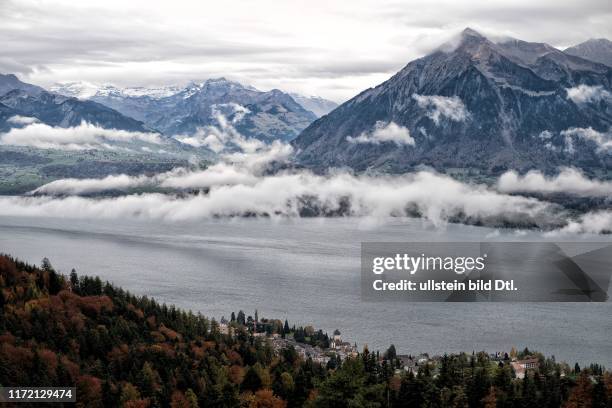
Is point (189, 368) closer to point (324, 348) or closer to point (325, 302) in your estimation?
point (324, 348)

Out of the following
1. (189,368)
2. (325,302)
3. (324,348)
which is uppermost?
(189,368)

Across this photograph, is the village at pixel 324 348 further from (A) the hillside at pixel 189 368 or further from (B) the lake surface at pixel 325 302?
(B) the lake surface at pixel 325 302

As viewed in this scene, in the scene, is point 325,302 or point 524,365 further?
point 325,302

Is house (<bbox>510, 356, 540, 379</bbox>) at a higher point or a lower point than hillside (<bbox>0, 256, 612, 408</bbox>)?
lower

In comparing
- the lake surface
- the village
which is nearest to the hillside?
the village

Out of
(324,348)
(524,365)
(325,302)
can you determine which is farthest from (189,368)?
(325,302)

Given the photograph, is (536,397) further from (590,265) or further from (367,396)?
(590,265)

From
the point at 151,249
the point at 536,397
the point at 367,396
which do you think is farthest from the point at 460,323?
the point at 151,249

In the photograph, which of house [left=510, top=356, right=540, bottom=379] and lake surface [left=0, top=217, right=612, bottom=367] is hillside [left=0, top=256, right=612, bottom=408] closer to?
house [left=510, top=356, right=540, bottom=379]
